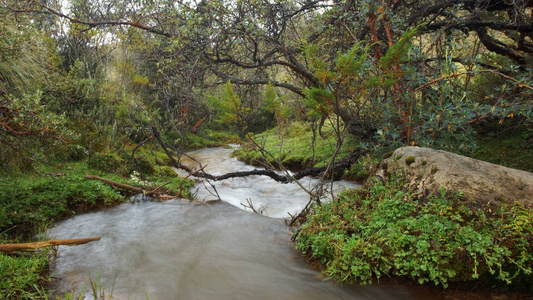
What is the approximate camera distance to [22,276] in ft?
10.3

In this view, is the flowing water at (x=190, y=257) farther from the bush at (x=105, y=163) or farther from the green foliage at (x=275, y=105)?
the green foliage at (x=275, y=105)

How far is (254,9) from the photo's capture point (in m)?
6.54

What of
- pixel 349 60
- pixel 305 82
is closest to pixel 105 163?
pixel 305 82

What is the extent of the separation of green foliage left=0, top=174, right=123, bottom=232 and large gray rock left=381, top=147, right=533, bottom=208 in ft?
16.8

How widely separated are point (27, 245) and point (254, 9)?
18.2ft

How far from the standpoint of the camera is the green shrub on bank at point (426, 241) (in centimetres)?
297

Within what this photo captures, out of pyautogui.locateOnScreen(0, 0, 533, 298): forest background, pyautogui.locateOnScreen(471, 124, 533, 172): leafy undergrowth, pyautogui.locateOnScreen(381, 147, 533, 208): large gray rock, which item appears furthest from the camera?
pyautogui.locateOnScreen(471, 124, 533, 172): leafy undergrowth

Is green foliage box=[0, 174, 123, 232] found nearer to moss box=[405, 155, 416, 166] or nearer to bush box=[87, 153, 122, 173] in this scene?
bush box=[87, 153, 122, 173]

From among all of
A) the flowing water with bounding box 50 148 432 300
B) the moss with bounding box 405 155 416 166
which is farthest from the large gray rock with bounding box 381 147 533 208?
the flowing water with bounding box 50 148 432 300

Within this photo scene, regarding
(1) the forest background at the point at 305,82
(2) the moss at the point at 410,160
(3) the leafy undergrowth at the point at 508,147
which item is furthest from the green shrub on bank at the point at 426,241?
(3) the leafy undergrowth at the point at 508,147

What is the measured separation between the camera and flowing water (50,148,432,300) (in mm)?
3441

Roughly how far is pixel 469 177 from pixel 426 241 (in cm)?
120

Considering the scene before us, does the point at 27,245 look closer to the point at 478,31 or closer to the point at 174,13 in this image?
the point at 174,13

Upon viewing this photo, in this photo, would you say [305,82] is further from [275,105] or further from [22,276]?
[22,276]
